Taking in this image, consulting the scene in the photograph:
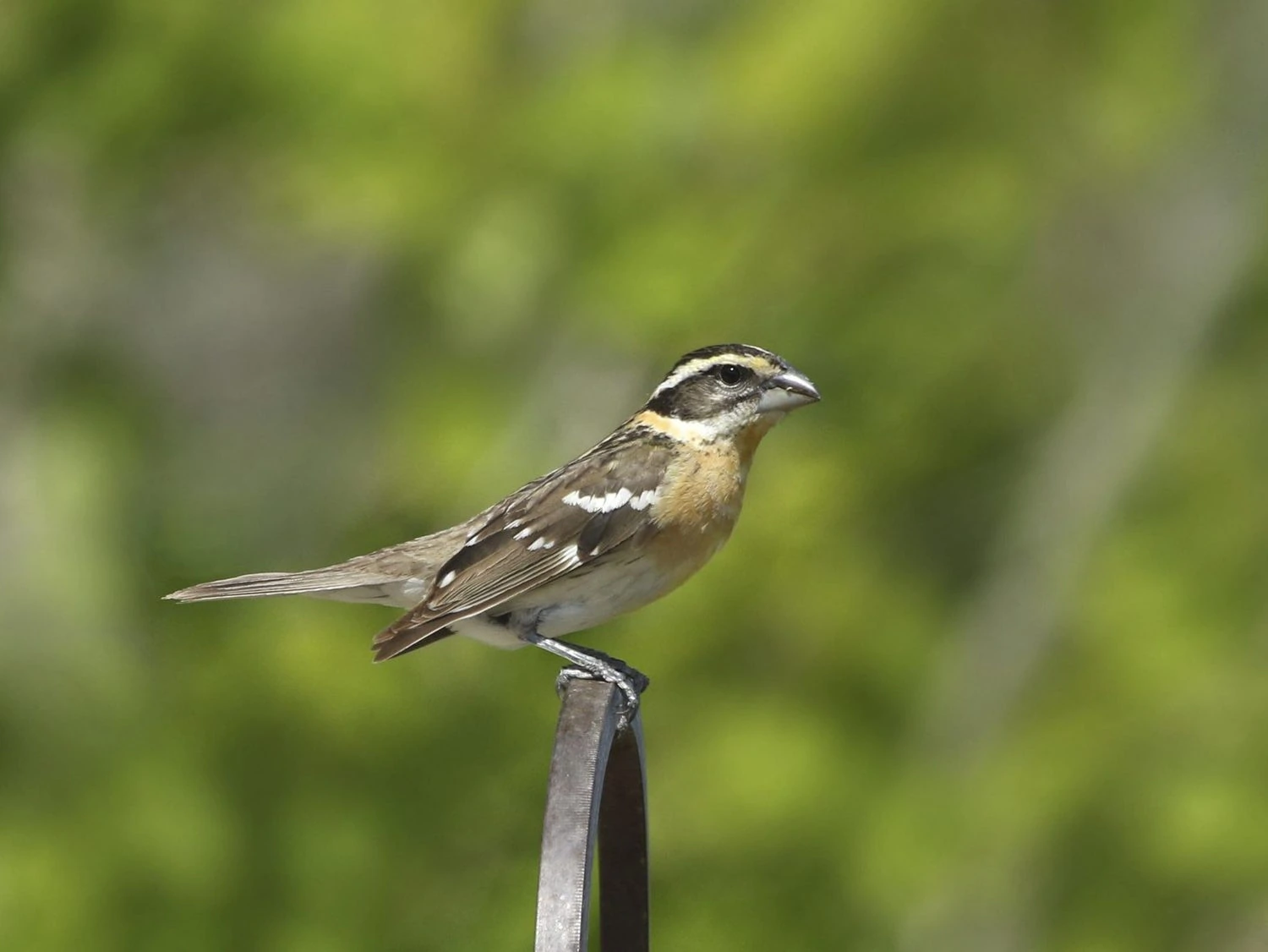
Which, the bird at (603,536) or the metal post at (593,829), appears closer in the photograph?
the metal post at (593,829)

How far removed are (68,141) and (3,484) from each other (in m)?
1.33

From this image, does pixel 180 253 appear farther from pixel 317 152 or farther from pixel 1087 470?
pixel 1087 470

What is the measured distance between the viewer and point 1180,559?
20.2 ft

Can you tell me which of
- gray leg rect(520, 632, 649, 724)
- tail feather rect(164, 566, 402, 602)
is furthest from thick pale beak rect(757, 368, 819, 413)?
tail feather rect(164, 566, 402, 602)

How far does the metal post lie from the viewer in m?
2.91

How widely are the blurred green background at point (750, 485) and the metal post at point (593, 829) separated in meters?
1.57

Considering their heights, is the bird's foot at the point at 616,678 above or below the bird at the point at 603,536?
below

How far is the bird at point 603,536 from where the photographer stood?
4.56m

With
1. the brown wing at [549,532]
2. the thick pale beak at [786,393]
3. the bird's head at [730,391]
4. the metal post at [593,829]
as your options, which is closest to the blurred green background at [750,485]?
the bird's head at [730,391]

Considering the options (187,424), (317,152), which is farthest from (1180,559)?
(187,424)

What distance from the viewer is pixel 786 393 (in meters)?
4.76

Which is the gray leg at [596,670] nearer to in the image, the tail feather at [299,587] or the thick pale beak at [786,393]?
the tail feather at [299,587]

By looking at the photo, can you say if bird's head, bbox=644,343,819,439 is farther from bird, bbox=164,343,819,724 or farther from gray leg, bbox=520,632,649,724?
gray leg, bbox=520,632,649,724

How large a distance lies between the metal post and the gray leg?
117mm
